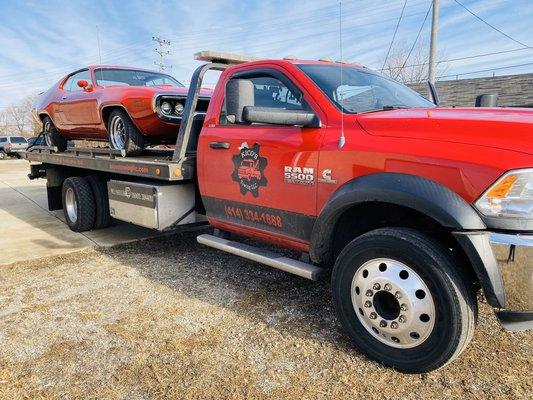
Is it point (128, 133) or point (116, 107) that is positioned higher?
point (116, 107)

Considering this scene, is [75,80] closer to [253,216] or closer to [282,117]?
[253,216]

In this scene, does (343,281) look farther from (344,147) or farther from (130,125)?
(130,125)

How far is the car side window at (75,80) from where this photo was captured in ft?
21.3

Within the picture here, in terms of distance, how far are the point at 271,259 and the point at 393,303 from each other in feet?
3.49

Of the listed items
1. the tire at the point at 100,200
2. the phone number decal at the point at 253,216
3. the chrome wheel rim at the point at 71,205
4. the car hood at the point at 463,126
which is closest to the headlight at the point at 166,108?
the tire at the point at 100,200

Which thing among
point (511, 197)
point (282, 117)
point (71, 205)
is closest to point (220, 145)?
point (282, 117)

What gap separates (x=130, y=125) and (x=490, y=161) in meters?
4.42

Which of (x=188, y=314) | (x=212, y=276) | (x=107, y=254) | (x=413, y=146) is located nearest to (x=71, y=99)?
(x=107, y=254)

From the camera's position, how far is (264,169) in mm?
3369

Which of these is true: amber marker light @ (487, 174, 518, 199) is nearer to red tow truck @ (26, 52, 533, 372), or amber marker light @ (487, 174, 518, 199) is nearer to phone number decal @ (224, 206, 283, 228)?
red tow truck @ (26, 52, 533, 372)

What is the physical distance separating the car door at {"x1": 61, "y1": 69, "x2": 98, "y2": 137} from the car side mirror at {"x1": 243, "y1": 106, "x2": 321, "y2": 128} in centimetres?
380

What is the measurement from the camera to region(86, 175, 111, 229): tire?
6.22m

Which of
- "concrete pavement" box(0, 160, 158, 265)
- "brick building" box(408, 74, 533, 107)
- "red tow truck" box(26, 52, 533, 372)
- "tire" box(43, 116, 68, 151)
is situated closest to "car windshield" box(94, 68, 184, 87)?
"tire" box(43, 116, 68, 151)

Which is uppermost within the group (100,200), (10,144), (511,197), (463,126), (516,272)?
(463,126)
